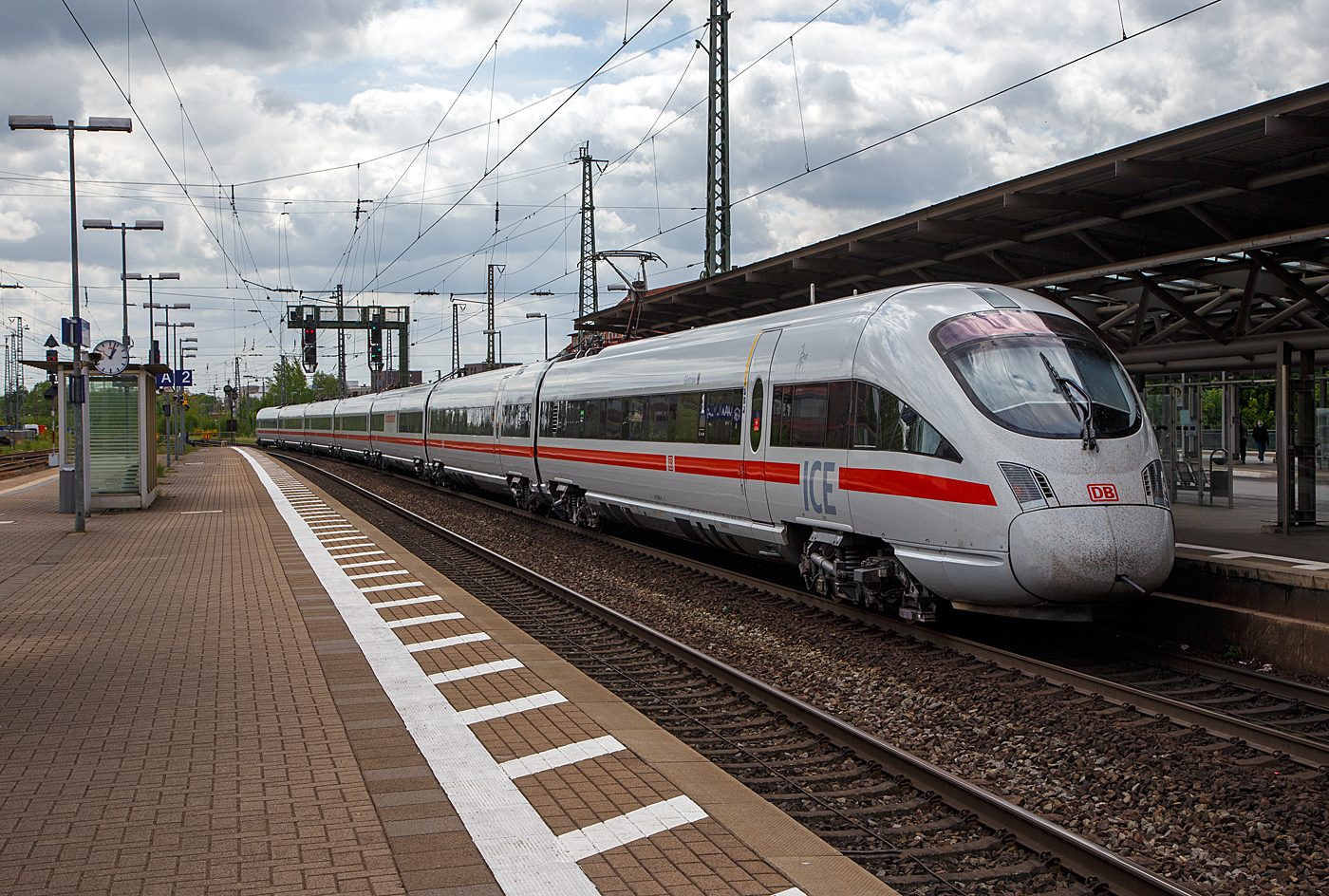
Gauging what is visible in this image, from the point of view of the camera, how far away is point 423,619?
9.69m

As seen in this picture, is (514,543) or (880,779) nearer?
(880,779)

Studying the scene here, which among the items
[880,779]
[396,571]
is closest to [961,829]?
[880,779]

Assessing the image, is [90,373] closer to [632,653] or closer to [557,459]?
[557,459]

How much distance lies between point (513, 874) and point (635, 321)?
15635mm

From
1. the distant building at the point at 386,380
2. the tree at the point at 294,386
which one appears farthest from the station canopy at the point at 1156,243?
the tree at the point at 294,386

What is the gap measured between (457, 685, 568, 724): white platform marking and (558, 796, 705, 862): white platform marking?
1855 millimetres

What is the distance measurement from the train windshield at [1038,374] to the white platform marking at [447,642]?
4.67m

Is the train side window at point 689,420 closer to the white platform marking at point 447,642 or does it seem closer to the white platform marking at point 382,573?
the white platform marking at point 382,573

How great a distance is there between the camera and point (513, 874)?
4.11m

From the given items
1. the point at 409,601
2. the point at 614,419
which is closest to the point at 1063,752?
the point at 409,601

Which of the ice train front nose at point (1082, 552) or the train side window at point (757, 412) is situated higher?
the train side window at point (757, 412)

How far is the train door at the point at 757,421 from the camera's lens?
35.5 ft

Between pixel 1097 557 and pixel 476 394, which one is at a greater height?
pixel 476 394

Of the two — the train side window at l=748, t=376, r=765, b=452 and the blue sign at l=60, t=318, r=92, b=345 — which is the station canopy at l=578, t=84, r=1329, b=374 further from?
the blue sign at l=60, t=318, r=92, b=345
